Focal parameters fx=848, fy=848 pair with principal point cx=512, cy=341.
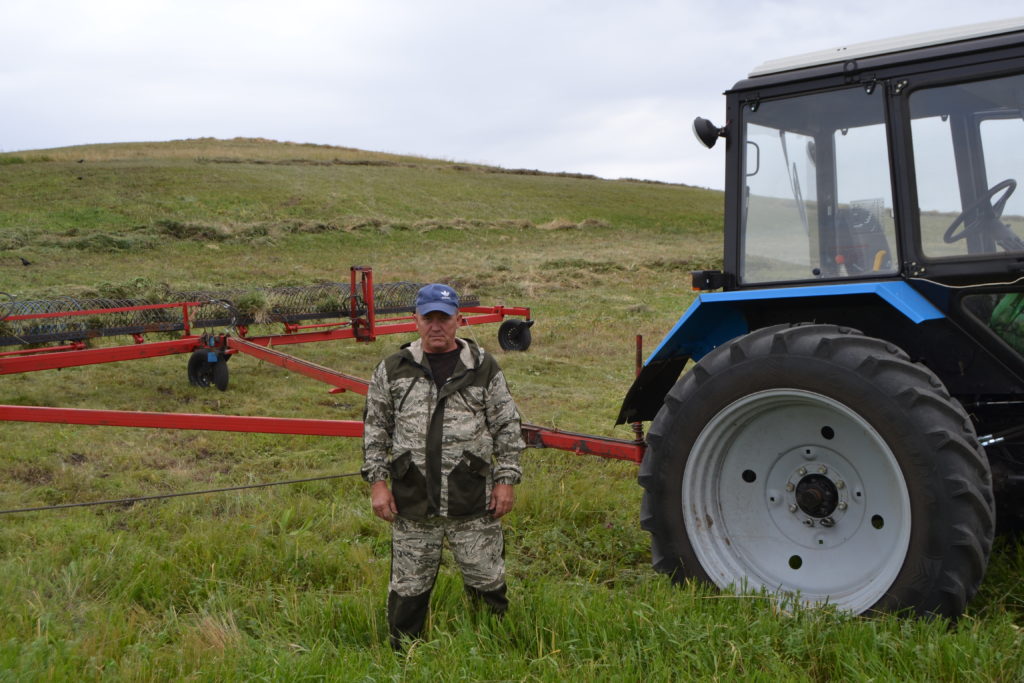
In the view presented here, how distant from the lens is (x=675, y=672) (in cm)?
277

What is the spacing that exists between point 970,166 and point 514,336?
800cm

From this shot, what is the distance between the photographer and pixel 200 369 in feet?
29.3

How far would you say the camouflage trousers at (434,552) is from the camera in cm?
319

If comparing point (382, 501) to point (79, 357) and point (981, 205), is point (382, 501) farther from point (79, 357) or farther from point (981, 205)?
point (79, 357)

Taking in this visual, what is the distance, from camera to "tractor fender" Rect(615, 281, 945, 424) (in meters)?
3.36

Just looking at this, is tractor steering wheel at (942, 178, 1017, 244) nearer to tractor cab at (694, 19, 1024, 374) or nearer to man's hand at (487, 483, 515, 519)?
tractor cab at (694, 19, 1024, 374)

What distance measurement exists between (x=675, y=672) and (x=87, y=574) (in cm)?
273

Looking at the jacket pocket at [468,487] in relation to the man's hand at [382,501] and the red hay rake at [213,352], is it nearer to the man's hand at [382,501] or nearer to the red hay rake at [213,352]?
the man's hand at [382,501]

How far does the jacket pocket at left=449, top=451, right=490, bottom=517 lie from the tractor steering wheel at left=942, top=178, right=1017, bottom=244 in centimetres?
207

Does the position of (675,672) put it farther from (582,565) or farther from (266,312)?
(266,312)

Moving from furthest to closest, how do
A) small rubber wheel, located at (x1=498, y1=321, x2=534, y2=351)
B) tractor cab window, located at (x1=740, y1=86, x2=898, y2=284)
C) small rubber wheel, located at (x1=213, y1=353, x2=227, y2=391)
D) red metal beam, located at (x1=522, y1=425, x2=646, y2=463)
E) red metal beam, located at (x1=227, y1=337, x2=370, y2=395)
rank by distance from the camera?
1. small rubber wheel, located at (x1=498, y1=321, x2=534, y2=351)
2. small rubber wheel, located at (x1=213, y1=353, x2=227, y2=391)
3. red metal beam, located at (x1=227, y1=337, x2=370, y2=395)
4. red metal beam, located at (x1=522, y1=425, x2=646, y2=463)
5. tractor cab window, located at (x1=740, y1=86, x2=898, y2=284)

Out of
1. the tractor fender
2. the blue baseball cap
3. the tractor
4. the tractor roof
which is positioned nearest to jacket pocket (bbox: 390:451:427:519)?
the blue baseball cap

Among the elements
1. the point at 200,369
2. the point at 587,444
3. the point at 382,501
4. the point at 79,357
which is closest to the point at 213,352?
the point at 200,369

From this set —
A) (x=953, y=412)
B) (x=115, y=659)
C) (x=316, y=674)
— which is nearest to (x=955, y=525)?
(x=953, y=412)
